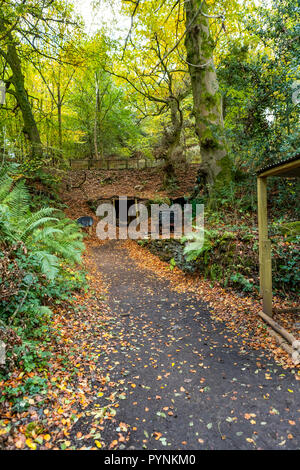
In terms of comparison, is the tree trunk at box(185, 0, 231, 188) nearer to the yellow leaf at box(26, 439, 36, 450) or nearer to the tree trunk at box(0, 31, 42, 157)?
the tree trunk at box(0, 31, 42, 157)

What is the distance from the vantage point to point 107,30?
11.5 metres

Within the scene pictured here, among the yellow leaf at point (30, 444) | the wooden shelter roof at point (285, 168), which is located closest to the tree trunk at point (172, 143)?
the wooden shelter roof at point (285, 168)

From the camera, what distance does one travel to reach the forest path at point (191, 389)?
2.25 m

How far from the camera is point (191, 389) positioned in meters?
2.91

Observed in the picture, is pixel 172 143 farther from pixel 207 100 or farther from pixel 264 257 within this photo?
pixel 264 257

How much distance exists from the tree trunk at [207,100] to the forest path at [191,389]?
19.0ft

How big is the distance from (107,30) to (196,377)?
14117 mm

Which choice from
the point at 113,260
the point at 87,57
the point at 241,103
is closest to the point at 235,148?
the point at 241,103

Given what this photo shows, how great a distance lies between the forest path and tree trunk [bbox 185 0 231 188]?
579cm

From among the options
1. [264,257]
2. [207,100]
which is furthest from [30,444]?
[207,100]

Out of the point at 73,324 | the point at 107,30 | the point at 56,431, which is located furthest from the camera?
the point at 107,30

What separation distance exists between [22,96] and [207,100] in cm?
706

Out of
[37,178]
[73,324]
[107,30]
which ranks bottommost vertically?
[73,324]
